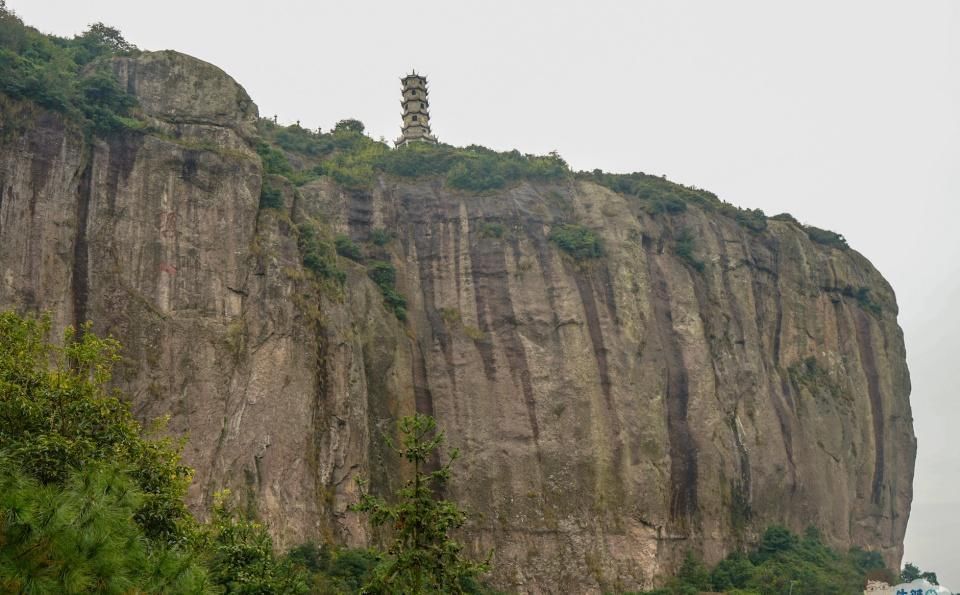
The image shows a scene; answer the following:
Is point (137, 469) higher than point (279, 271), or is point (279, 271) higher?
point (279, 271)

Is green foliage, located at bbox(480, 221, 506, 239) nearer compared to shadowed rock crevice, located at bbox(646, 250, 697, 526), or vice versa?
shadowed rock crevice, located at bbox(646, 250, 697, 526)

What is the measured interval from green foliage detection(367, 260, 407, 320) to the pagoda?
23789mm

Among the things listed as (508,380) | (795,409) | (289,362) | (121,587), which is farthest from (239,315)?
(795,409)

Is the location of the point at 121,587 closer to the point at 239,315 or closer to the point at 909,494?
the point at 239,315

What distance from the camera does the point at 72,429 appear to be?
57.0 feet

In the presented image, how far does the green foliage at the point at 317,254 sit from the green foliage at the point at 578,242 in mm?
11719

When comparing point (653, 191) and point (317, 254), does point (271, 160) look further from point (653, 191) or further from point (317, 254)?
point (653, 191)

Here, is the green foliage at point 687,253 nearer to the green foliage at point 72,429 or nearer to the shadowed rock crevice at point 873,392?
the shadowed rock crevice at point 873,392

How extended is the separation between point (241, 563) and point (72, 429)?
215 inches

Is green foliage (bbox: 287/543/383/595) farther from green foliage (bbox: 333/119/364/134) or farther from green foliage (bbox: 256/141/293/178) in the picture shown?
green foliage (bbox: 333/119/364/134)

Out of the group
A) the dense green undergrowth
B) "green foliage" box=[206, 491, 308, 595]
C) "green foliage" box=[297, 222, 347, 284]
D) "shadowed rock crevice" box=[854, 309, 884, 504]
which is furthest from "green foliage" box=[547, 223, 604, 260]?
"green foliage" box=[206, 491, 308, 595]

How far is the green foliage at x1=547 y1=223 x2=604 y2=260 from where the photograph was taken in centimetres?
4419

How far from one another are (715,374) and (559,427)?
942 cm

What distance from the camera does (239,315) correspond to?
32062 millimetres
